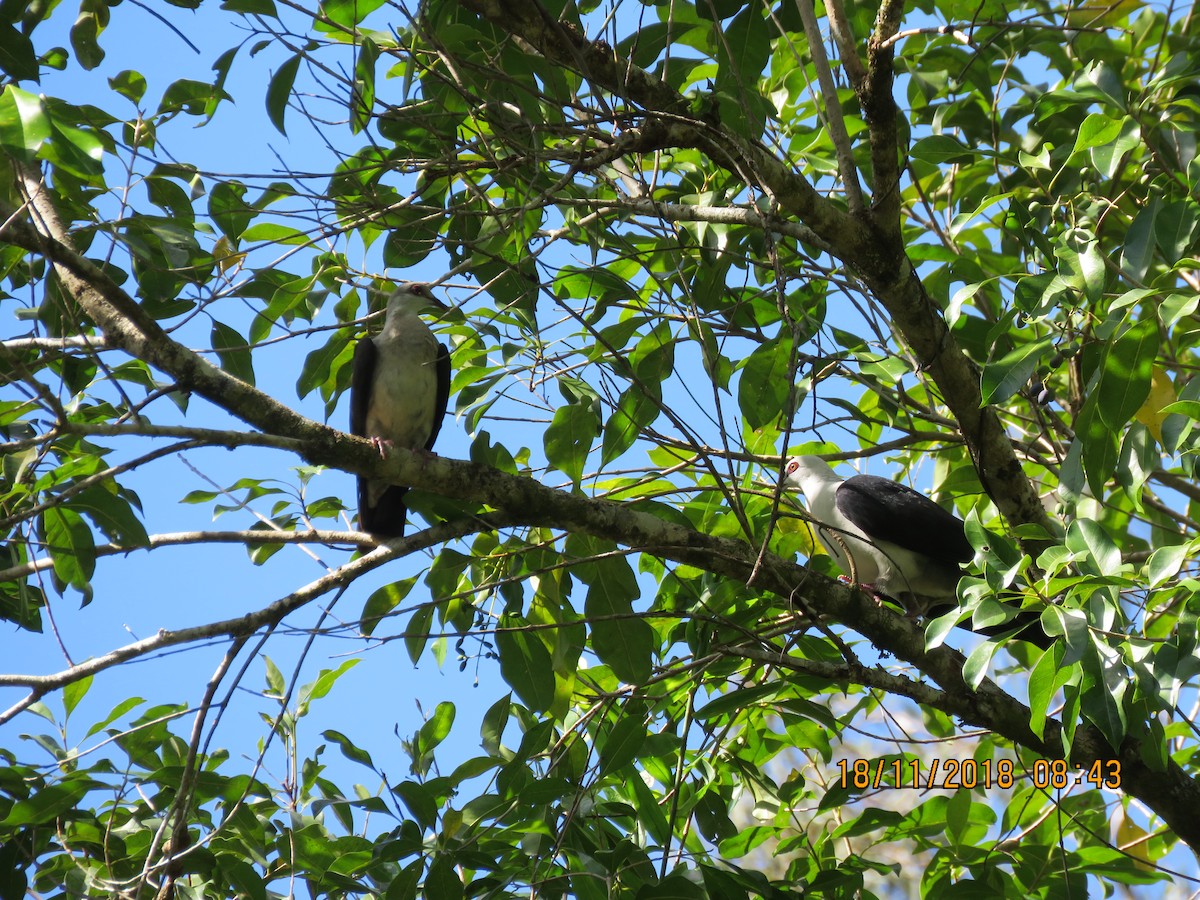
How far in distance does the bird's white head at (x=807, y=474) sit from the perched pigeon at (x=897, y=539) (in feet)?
0.30

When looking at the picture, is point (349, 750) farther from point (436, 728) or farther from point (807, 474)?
point (807, 474)

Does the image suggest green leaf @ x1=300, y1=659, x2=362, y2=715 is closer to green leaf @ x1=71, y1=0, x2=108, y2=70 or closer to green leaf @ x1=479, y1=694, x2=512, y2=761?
green leaf @ x1=479, y1=694, x2=512, y2=761

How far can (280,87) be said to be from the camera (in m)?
2.82

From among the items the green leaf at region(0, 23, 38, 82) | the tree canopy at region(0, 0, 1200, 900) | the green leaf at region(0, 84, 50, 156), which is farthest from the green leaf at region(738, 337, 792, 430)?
the green leaf at region(0, 23, 38, 82)

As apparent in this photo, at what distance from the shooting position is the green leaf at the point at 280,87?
9.25 ft

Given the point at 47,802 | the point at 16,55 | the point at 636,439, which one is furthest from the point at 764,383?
the point at 47,802

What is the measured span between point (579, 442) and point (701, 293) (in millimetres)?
740

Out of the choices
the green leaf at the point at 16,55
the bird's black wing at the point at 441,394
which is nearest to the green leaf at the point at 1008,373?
the green leaf at the point at 16,55

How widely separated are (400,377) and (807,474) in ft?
6.74

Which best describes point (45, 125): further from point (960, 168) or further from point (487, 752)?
point (960, 168)

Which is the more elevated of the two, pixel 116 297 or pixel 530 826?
pixel 116 297

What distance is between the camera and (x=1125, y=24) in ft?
15.5

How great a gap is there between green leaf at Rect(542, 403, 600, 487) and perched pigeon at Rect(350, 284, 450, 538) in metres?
1.86

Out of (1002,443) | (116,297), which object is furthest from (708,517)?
(116,297)
